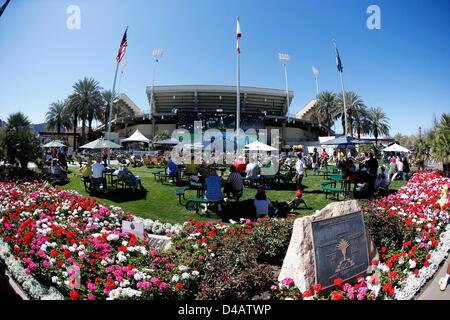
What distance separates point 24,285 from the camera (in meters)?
3.69

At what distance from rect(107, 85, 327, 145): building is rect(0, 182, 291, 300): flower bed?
159 ft

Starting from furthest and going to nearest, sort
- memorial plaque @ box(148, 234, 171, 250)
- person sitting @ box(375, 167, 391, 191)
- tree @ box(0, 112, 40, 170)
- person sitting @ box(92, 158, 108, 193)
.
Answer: tree @ box(0, 112, 40, 170) < person sitting @ box(375, 167, 391, 191) < person sitting @ box(92, 158, 108, 193) < memorial plaque @ box(148, 234, 171, 250)

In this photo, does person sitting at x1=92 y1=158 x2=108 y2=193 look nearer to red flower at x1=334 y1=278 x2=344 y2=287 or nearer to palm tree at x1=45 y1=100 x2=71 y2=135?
red flower at x1=334 y1=278 x2=344 y2=287

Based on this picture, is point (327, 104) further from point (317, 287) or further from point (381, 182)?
point (317, 287)

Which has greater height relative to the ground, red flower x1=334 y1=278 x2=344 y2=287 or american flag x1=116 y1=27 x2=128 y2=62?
american flag x1=116 y1=27 x2=128 y2=62

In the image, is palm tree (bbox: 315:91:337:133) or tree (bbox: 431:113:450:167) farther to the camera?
palm tree (bbox: 315:91:337:133)

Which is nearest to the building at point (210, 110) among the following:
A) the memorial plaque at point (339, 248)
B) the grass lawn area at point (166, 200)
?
the grass lawn area at point (166, 200)

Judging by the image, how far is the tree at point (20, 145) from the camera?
13.3 meters

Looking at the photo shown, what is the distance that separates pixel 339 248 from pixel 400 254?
145 centimetres

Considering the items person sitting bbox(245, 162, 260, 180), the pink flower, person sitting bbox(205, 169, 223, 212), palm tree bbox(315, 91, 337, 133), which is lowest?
the pink flower

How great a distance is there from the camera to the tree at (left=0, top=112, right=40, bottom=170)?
13.3m

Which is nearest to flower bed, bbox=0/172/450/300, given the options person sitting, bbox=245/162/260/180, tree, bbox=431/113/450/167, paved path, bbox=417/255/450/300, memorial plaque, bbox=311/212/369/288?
paved path, bbox=417/255/450/300

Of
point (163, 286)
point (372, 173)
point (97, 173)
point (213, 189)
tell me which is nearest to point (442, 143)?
point (372, 173)
